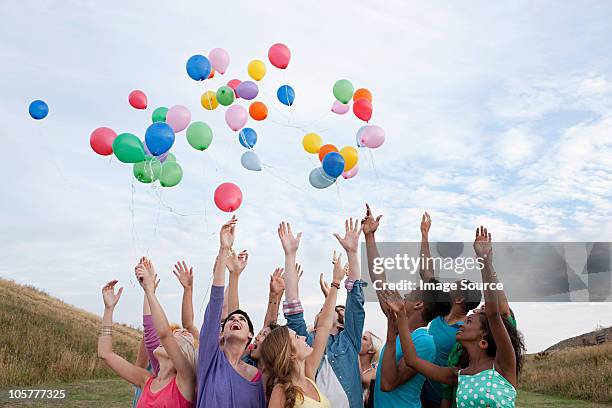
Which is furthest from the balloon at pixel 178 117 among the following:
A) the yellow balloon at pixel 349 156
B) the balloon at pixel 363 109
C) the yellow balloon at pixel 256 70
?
the balloon at pixel 363 109

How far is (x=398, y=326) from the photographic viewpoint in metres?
3.77

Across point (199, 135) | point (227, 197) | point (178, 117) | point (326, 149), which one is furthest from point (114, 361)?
point (326, 149)

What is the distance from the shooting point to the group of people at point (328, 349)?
3555 millimetres

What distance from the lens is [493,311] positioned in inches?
138

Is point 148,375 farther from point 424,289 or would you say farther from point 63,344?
point 63,344

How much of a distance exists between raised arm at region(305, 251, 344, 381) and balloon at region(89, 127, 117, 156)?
14.1 feet

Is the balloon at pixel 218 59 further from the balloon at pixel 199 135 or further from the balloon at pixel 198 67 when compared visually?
the balloon at pixel 199 135

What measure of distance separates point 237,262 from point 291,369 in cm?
118

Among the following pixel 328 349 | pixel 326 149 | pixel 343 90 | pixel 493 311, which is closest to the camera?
pixel 493 311

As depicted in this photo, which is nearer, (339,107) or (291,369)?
(291,369)

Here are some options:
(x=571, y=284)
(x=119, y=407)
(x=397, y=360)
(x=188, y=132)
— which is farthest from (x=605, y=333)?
(x=397, y=360)

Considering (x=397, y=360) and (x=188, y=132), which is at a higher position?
(x=188, y=132)

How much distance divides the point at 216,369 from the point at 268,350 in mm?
321

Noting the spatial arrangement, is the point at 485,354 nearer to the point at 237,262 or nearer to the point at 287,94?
the point at 237,262
